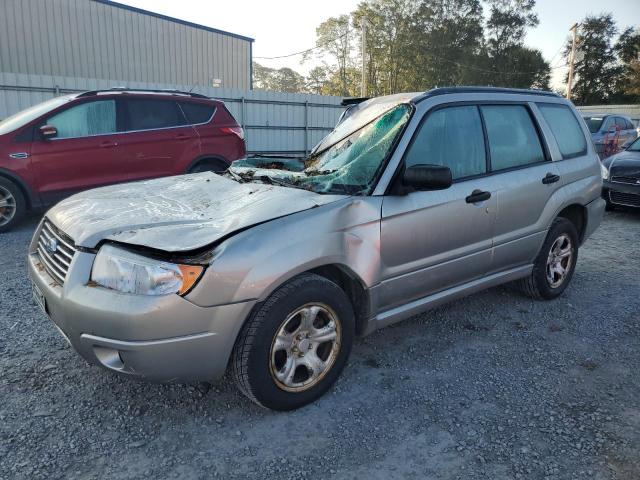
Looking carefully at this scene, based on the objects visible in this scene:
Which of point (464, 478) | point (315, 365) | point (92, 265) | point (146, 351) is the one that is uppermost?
point (92, 265)

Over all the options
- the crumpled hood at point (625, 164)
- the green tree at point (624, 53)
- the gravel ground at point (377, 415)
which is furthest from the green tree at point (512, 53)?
the gravel ground at point (377, 415)

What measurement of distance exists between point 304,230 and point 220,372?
2.66 ft

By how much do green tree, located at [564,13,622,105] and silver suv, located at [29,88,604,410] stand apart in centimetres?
4908

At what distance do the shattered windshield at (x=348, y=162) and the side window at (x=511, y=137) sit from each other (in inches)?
32.5

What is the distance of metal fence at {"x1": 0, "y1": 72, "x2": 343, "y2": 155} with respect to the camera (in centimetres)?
1076

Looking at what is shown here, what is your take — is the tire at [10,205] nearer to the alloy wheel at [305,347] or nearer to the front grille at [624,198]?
the alloy wheel at [305,347]

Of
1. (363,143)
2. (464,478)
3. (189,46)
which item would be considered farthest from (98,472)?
(189,46)

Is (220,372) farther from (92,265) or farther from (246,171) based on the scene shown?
(246,171)

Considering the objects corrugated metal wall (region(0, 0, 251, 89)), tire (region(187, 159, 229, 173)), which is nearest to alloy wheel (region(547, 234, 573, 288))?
tire (region(187, 159, 229, 173))

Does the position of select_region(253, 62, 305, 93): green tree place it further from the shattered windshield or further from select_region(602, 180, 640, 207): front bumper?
the shattered windshield

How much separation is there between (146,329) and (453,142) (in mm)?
2330

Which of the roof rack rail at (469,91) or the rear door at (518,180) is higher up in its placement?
the roof rack rail at (469,91)

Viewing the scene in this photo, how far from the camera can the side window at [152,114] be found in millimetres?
6949

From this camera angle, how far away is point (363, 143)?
10.6 feet
